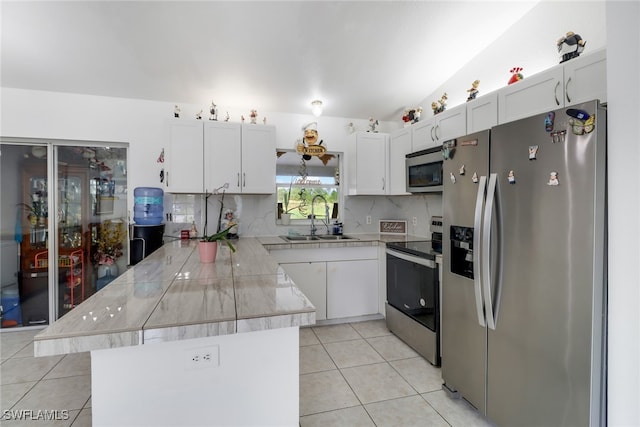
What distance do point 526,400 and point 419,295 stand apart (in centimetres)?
113

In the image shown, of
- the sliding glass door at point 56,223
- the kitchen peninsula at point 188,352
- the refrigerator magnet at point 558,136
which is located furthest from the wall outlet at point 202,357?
the sliding glass door at point 56,223

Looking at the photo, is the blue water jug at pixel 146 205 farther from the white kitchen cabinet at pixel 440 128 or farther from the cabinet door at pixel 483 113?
the cabinet door at pixel 483 113

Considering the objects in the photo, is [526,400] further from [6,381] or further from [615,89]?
[6,381]

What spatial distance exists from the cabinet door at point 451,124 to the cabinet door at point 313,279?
67.9 inches

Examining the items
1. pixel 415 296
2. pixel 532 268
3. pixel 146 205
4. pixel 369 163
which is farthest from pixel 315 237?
pixel 532 268

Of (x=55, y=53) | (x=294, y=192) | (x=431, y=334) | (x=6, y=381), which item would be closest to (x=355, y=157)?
(x=294, y=192)

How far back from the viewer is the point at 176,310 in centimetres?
108

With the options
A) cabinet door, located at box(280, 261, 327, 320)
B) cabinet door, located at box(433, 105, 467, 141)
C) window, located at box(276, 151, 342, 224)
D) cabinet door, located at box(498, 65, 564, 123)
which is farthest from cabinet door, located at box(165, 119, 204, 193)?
cabinet door, located at box(498, 65, 564, 123)

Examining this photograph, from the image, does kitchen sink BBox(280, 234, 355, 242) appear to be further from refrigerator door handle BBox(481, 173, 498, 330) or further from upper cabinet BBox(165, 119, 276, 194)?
refrigerator door handle BBox(481, 173, 498, 330)

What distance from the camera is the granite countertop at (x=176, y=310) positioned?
2.95 ft

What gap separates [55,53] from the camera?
2.54m

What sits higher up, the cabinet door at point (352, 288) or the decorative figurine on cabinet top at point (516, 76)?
the decorative figurine on cabinet top at point (516, 76)

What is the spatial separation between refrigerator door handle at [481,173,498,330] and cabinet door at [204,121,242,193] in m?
2.40

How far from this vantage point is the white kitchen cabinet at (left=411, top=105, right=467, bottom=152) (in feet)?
8.40
